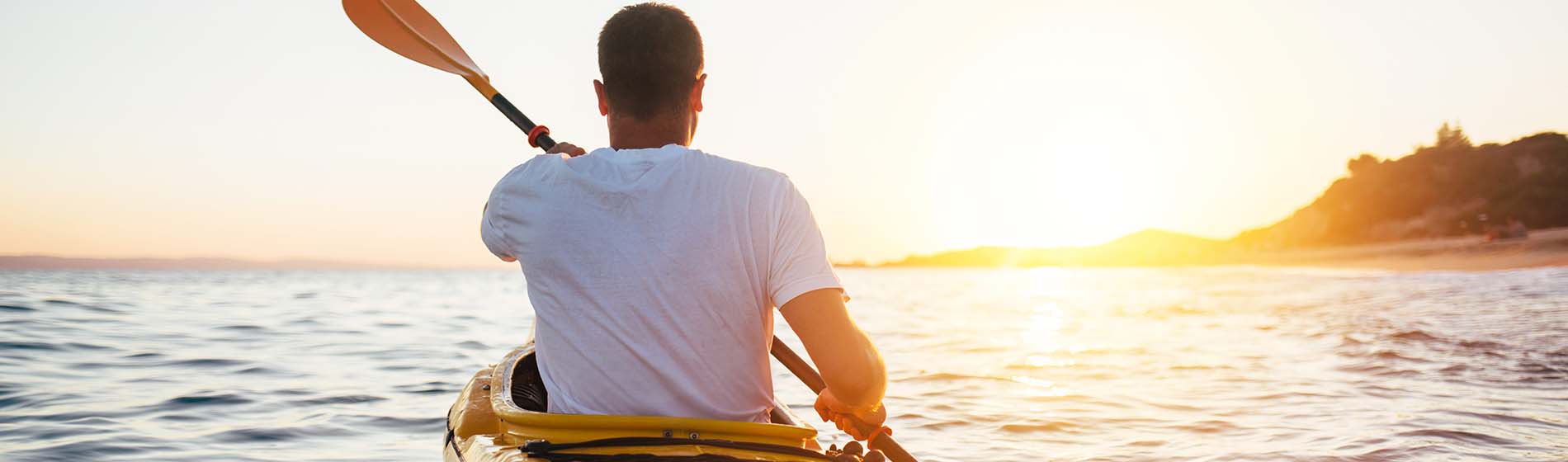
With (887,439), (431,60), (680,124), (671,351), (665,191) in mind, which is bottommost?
(887,439)

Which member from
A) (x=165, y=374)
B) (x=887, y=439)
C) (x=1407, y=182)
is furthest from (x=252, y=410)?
(x=1407, y=182)

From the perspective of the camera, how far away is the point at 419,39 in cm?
527

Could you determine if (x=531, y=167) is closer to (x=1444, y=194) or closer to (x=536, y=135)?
(x=536, y=135)

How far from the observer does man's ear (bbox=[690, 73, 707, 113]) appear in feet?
7.68

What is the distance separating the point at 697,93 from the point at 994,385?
771 cm

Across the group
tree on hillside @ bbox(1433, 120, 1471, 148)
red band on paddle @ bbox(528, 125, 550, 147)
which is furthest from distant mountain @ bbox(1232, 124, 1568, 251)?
red band on paddle @ bbox(528, 125, 550, 147)

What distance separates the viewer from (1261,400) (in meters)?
8.22

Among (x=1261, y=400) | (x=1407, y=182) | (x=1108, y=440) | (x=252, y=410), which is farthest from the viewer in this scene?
(x=1407, y=182)

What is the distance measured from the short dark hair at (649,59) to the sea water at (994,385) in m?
4.42

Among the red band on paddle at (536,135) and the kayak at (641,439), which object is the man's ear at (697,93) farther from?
the red band on paddle at (536,135)

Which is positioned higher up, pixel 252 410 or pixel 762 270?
pixel 762 270

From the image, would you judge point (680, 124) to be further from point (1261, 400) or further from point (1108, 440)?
point (1261, 400)

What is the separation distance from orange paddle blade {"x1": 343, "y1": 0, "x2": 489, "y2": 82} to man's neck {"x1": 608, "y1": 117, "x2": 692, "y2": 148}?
3325mm

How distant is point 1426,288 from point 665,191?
27244 mm
